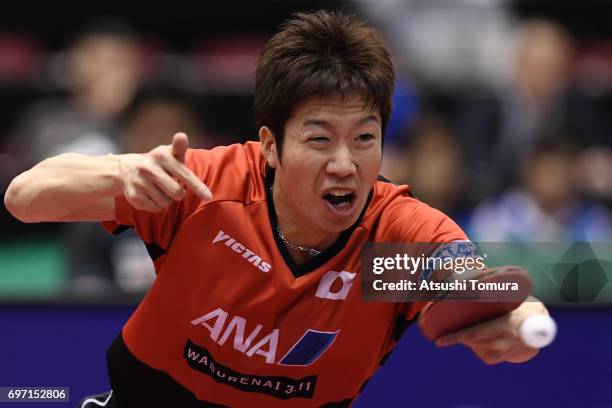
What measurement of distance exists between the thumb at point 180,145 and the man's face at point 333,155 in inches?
15.4

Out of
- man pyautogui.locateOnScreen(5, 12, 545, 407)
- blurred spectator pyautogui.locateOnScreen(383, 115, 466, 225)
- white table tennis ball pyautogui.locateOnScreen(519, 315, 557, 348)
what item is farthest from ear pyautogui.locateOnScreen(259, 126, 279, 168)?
blurred spectator pyautogui.locateOnScreen(383, 115, 466, 225)

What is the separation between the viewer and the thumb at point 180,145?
2.81 meters

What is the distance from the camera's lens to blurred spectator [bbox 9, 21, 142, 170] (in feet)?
20.1

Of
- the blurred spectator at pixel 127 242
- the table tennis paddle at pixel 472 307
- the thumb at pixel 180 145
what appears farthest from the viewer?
the blurred spectator at pixel 127 242

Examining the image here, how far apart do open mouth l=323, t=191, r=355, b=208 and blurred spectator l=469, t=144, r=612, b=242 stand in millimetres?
2742

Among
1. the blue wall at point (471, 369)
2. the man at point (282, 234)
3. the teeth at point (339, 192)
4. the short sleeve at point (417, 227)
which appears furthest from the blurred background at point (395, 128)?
the teeth at point (339, 192)

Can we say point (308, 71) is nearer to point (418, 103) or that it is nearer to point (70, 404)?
point (70, 404)

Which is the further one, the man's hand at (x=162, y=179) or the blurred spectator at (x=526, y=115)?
the blurred spectator at (x=526, y=115)

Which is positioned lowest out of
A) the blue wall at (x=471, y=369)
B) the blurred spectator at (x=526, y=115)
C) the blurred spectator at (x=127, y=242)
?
the blue wall at (x=471, y=369)

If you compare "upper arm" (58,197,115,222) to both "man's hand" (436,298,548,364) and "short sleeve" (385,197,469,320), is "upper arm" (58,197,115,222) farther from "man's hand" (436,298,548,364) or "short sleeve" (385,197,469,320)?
"man's hand" (436,298,548,364)

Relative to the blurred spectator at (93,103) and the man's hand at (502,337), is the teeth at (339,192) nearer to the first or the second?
the man's hand at (502,337)

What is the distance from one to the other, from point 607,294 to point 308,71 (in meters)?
2.22

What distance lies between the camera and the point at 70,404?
174 inches

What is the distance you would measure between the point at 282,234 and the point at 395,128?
3.54 metres
